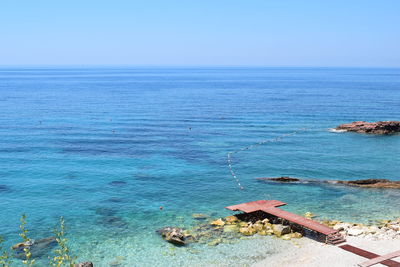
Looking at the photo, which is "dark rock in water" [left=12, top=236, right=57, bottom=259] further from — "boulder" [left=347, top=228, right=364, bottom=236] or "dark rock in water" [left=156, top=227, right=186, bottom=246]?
"boulder" [left=347, top=228, right=364, bottom=236]

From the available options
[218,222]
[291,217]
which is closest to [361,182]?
[291,217]

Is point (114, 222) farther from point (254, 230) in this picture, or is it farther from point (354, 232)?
point (354, 232)

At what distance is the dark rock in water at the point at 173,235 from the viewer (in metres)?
38.2

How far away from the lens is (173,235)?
127ft

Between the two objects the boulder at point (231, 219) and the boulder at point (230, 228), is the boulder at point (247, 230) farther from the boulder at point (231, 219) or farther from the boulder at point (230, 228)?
the boulder at point (231, 219)

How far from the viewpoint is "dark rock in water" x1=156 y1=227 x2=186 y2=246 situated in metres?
38.2

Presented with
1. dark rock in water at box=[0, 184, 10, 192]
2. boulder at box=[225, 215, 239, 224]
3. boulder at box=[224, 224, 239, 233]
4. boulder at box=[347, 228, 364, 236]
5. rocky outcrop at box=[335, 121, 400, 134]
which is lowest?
boulder at box=[224, 224, 239, 233]

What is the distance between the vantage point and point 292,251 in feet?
120

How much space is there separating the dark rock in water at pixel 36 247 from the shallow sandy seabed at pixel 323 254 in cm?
2051

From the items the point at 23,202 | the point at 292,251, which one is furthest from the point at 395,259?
the point at 23,202

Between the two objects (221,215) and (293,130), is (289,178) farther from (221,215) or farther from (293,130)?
(293,130)

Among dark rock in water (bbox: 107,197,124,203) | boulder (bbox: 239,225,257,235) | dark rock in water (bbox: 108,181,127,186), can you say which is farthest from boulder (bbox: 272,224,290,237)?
dark rock in water (bbox: 108,181,127,186)

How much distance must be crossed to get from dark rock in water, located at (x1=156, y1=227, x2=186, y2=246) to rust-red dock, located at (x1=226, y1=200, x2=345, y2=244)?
788 cm

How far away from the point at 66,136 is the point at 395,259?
71.4 metres
